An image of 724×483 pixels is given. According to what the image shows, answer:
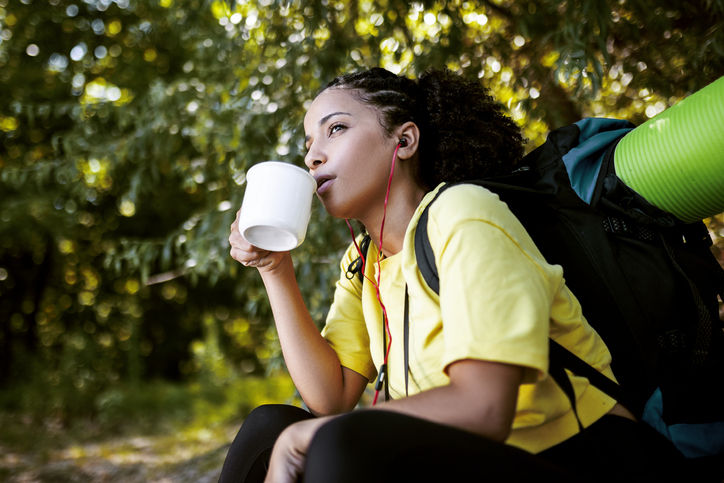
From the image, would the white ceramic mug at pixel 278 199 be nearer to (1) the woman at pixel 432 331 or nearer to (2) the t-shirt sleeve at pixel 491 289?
(1) the woman at pixel 432 331

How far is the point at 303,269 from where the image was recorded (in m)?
2.68

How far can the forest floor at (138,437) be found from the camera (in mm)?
3463

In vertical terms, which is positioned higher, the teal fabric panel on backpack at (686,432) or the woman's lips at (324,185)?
the woman's lips at (324,185)

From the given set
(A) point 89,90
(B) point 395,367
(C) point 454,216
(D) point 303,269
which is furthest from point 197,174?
(A) point 89,90

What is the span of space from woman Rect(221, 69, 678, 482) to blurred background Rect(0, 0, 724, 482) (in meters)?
0.82

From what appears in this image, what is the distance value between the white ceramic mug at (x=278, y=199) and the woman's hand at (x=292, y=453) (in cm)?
45

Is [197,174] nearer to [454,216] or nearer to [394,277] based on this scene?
[394,277]

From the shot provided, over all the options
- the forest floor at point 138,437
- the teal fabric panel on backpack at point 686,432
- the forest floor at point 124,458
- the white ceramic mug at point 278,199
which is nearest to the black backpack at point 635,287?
the teal fabric panel on backpack at point 686,432

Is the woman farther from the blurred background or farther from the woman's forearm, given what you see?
the blurred background

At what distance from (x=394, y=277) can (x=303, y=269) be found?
4.62 feet

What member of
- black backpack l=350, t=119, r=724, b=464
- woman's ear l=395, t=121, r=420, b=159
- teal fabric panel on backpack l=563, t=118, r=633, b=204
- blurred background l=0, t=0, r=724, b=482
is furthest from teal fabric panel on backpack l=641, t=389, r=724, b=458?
blurred background l=0, t=0, r=724, b=482

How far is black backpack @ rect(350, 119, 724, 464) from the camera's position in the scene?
1104 millimetres

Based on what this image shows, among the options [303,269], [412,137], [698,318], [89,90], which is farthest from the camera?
[89,90]

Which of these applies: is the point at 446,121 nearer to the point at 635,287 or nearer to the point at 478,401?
the point at 635,287
